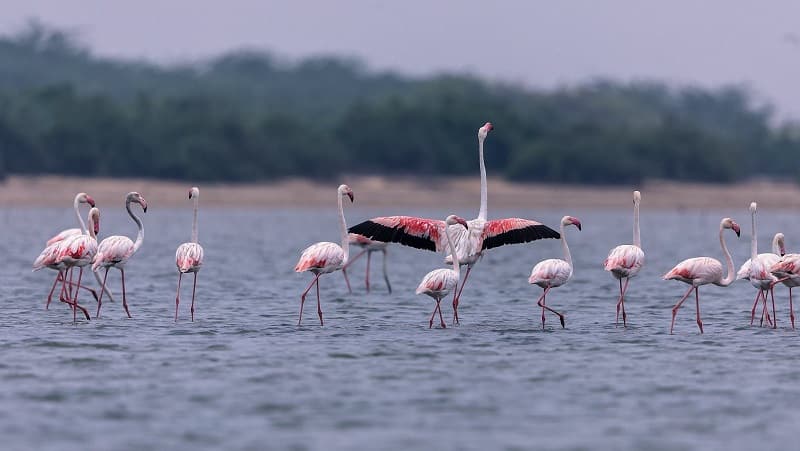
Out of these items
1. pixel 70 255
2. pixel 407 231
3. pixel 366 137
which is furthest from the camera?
pixel 366 137

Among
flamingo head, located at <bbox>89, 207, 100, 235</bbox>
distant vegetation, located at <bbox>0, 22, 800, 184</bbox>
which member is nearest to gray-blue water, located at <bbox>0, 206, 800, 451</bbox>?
flamingo head, located at <bbox>89, 207, 100, 235</bbox>

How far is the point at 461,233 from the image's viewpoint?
623 inches

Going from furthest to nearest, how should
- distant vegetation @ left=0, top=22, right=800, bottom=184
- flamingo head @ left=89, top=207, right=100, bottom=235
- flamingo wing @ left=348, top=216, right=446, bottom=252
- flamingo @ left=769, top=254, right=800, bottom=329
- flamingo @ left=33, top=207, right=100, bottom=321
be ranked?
distant vegetation @ left=0, top=22, right=800, bottom=184
flamingo head @ left=89, top=207, right=100, bottom=235
flamingo wing @ left=348, top=216, right=446, bottom=252
flamingo @ left=33, top=207, right=100, bottom=321
flamingo @ left=769, top=254, right=800, bottom=329

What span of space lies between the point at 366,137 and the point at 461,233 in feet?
163

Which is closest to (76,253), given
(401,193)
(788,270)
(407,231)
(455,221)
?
(407,231)

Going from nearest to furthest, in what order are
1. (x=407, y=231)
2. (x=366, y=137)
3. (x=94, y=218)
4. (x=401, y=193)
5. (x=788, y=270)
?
(x=788, y=270) < (x=407, y=231) < (x=94, y=218) < (x=401, y=193) < (x=366, y=137)

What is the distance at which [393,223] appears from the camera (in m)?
15.7

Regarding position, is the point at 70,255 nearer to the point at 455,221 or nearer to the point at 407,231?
the point at 407,231

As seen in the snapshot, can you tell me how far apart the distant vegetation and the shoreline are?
1035mm

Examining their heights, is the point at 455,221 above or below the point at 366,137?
below

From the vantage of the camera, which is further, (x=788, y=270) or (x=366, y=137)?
(x=366, y=137)

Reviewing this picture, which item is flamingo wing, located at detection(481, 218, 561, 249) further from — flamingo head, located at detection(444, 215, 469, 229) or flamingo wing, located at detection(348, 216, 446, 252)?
flamingo wing, located at detection(348, 216, 446, 252)

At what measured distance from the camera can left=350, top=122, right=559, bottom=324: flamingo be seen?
15.4 meters

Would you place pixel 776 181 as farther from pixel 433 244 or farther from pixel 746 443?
pixel 746 443
